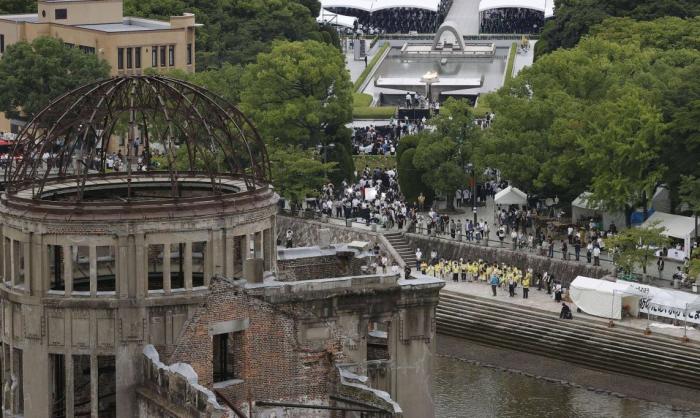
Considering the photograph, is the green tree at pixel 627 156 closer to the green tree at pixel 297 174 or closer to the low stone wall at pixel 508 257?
the low stone wall at pixel 508 257

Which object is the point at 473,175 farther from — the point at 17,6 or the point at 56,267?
the point at 17,6

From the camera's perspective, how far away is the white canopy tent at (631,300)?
101062 mm

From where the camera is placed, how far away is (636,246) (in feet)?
353

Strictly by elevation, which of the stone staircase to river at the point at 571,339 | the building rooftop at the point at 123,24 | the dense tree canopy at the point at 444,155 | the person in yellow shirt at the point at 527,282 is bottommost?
the stone staircase to river at the point at 571,339

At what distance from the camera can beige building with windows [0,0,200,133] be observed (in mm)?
160500

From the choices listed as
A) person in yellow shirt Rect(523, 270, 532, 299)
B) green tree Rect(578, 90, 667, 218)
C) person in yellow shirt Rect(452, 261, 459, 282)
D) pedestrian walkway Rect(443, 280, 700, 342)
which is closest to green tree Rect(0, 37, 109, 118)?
person in yellow shirt Rect(452, 261, 459, 282)

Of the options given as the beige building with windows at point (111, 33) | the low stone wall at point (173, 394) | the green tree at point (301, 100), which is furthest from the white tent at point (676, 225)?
the beige building with windows at point (111, 33)

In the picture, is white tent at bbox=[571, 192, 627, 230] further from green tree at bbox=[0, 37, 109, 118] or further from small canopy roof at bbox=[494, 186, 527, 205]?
green tree at bbox=[0, 37, 109, 118]

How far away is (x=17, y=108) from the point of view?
15588 centimetres

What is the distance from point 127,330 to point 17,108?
8823 centimetres

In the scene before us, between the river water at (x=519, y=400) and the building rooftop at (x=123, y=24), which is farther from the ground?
the building rooftop at (x=123, y=24)

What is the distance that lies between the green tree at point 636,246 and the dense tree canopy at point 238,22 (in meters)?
73.0

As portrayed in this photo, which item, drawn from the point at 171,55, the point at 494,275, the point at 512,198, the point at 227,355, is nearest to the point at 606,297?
the point at 494,275

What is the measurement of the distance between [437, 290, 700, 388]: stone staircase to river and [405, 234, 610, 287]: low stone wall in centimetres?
529
